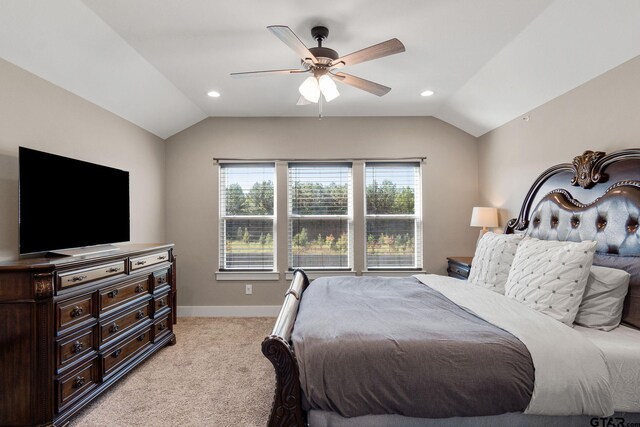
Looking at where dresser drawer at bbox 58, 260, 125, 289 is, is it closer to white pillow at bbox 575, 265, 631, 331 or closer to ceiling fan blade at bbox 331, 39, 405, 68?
ceiling fan blade at bbox 331, 39, 405, 68

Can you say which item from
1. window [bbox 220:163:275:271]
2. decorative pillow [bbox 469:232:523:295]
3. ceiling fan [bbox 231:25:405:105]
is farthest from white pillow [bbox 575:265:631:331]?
window [bbox 220:163:275:271]

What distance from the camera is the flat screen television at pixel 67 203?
200 cm

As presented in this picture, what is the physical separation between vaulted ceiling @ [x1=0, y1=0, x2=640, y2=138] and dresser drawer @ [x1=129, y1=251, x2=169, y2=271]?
5.08ft

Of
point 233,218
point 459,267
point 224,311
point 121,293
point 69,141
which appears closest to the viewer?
point 121,293

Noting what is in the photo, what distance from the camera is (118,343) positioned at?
2.35 meters

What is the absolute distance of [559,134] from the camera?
266 centimetres

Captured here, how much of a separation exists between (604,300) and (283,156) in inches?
133

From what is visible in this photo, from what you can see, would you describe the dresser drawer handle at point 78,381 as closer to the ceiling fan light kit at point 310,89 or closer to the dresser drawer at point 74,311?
the dresser drawer at point 74,311

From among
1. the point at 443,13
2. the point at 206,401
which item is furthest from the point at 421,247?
the point at 206,401

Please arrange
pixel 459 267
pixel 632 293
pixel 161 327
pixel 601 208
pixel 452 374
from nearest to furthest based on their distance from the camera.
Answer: pixel 452 374
pixel 632 293
pixel 601 208
pixel 161 327
pixel 459 267

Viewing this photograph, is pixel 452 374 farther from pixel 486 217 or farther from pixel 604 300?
pixel 486 217

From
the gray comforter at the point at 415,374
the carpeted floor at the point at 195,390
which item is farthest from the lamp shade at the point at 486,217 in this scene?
the carpeted floor at the point at 195,390

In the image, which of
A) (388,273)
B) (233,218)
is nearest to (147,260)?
(233,218)

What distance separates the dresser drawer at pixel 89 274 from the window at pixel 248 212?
5.77 ft
